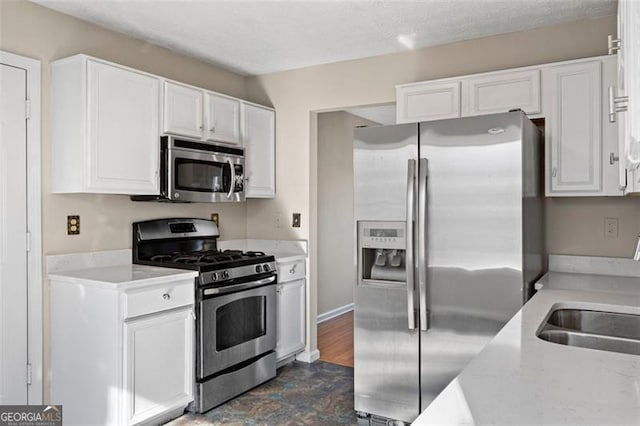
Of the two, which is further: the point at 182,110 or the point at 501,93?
the point at 182,110

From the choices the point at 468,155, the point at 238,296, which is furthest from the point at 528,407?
the point at 238,296

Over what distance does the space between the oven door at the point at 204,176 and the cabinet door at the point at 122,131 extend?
4.5 inches

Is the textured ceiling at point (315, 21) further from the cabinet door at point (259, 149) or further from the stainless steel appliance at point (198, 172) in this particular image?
the stainless steel appliance at point (198, 172)

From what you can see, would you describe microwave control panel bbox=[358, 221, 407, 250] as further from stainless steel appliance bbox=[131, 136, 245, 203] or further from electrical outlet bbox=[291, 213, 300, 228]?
electrical outlet bbox=[291, 213, 300, 228]

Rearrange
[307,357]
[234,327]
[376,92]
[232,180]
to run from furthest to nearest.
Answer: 1. [307,357]
2. [376,92]
3. [232,180]
4. [234,327]

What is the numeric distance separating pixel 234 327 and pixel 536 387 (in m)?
2.41

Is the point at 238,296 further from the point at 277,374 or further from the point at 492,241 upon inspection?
the point at 492,241

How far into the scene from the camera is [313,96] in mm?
4027

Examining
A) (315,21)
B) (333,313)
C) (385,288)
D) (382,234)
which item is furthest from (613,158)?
(333,313)

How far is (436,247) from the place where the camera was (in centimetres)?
253

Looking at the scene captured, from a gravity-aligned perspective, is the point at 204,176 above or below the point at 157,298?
above

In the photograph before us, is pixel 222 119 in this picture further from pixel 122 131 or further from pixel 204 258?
pixel 204 258

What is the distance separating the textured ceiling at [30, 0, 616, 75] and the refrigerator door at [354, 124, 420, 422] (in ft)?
2.60

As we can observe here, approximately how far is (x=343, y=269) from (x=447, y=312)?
342 cm
